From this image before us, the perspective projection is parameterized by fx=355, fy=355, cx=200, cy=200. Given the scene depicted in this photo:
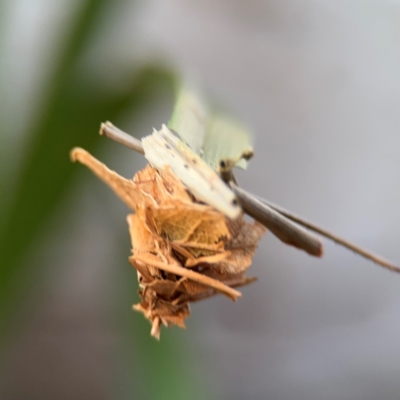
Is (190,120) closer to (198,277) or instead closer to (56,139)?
(198,277)

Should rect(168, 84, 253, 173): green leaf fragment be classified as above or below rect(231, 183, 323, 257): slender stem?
above

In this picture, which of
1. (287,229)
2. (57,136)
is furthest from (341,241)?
(57,136)

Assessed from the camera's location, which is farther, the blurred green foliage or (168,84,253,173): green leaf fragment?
the blurred green foliage

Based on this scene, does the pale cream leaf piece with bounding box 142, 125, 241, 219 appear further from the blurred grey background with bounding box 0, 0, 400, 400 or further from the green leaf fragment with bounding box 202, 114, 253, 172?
the blurred grey background with bounding box 0, 0, 400, 400

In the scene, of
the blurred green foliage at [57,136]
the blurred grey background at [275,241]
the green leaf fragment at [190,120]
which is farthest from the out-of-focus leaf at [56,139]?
the blurred grey background at [275,241]

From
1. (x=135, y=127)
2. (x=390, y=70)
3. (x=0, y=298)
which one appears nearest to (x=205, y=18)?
(x=135, y=127)

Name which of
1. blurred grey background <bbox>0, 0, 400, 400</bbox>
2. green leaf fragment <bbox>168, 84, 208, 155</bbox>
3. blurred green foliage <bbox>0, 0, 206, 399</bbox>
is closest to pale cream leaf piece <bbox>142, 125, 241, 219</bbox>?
green leaf fragment <bbox>168, 84, 208, 155</bbox>
